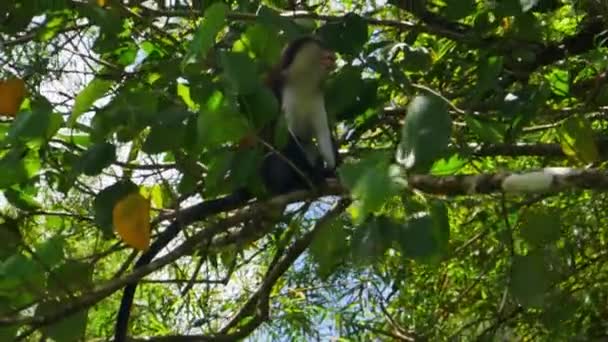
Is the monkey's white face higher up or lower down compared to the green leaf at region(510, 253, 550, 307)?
higher up

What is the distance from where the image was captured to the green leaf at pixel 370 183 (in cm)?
167

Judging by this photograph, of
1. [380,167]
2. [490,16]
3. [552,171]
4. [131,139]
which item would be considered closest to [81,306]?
[131,139]

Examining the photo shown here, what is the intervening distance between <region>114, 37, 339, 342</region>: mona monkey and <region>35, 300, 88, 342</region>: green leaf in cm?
54

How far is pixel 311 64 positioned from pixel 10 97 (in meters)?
1.22

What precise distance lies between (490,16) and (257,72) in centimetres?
159

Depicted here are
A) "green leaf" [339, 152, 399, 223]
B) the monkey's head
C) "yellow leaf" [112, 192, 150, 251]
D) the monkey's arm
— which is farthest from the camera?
the monkey's arm

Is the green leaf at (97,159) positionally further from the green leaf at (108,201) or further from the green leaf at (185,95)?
the green leaf at (185,95)

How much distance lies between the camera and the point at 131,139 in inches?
93.4

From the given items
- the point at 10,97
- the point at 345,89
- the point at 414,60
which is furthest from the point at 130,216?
the point at 414,60

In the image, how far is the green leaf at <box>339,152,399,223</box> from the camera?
1.67 meters

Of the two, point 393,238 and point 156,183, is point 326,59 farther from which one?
point 393,238

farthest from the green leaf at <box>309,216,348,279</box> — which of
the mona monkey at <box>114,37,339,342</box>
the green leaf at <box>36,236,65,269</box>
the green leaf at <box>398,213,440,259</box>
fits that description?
the mona monkey at <box>114,37,339,342</box>

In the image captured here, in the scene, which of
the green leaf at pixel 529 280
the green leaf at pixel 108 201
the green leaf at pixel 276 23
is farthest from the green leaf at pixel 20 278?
the green leaf at pixel 529 280

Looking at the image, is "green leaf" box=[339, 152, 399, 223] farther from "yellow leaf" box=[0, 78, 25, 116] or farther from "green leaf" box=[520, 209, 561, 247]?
"yellow leaf" box=[0, 78, 25, 116]
